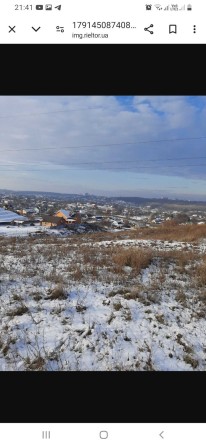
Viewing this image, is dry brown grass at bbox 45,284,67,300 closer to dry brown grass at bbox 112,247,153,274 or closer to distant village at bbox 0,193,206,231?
dry brown grass at bbox 112,247,153,274

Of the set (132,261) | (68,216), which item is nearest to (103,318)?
(132,261)

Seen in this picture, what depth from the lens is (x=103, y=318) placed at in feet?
9.87

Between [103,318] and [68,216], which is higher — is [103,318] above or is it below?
below

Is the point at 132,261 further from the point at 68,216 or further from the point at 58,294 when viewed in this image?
the point at 68,216

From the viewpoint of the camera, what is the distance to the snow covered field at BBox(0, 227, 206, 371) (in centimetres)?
222

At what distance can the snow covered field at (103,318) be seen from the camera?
2223mm

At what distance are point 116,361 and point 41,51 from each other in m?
2.97

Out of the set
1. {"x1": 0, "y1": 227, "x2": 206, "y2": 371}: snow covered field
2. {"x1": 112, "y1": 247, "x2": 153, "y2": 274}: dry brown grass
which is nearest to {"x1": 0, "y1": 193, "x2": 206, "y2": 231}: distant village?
{"x1": 112, "y1": 247, "x2": 153, "y2": 274}: dry brown grass

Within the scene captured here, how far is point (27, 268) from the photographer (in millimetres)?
5117
